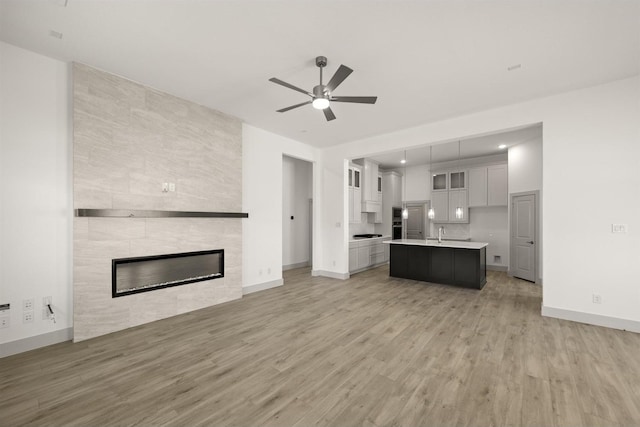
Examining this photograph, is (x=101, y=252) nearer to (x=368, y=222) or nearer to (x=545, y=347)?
(x=545, y=347)

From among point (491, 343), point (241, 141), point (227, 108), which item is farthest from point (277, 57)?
point (491, 343)

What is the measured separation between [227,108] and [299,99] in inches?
51.9

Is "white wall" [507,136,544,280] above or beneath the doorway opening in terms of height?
above

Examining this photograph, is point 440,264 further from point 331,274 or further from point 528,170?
point 528,170

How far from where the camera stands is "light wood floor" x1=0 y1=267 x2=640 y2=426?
76.5 inches

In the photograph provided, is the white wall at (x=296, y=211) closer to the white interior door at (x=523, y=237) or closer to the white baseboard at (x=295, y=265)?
the white baseboard at (x=295, y=265)

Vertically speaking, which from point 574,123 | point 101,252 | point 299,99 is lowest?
point 101,252

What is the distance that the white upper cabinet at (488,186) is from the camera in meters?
7.23

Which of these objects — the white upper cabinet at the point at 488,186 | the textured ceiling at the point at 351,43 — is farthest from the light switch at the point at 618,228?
the white upper cabinet at the point at 488,186

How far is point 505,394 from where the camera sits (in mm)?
2158

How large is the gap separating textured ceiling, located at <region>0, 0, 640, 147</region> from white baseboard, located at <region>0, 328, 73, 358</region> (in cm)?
321

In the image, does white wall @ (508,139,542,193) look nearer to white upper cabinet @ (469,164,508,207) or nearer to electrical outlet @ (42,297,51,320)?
white upper cabinet @ (469,164,508,207)

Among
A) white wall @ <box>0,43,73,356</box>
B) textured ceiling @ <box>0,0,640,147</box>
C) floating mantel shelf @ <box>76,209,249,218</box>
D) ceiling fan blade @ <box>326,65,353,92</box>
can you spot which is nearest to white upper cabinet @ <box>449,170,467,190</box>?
textured ceiling @ <box>0,0,640,147</box>

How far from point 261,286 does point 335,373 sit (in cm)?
322
